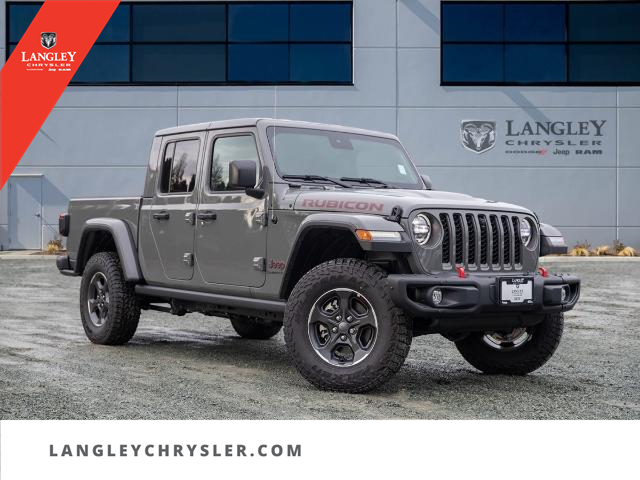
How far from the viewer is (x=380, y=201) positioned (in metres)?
6.28

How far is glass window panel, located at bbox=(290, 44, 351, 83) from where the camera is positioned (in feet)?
90.9

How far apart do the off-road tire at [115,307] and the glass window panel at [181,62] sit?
20.1 meters

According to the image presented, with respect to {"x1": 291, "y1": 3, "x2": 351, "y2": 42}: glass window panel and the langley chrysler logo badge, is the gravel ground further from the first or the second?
the langley chrysler logo badge

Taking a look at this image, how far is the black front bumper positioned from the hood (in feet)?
1.65

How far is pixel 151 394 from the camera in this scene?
6.30m

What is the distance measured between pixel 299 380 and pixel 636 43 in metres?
25.4

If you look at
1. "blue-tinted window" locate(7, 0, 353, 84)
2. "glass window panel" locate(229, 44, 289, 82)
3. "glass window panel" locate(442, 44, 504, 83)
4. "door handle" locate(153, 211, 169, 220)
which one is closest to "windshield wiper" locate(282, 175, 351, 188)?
"door handle" locate(153, 211, 169, 220)

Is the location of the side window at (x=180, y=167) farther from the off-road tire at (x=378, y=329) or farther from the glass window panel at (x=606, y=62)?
the glass window panel at (x=606, y=62)

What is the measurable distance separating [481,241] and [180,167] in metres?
3.06

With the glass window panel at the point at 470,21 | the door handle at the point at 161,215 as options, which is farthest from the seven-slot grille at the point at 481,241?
the glass window panel at the point at 470,21

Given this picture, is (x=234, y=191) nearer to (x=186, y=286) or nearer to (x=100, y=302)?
(x=186, y=286)

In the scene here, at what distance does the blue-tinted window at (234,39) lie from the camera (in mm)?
27797

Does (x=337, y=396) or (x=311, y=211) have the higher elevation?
(x=311, y=211)

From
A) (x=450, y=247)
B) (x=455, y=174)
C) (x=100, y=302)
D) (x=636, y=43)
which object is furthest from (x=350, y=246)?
(x=636, y=43)
